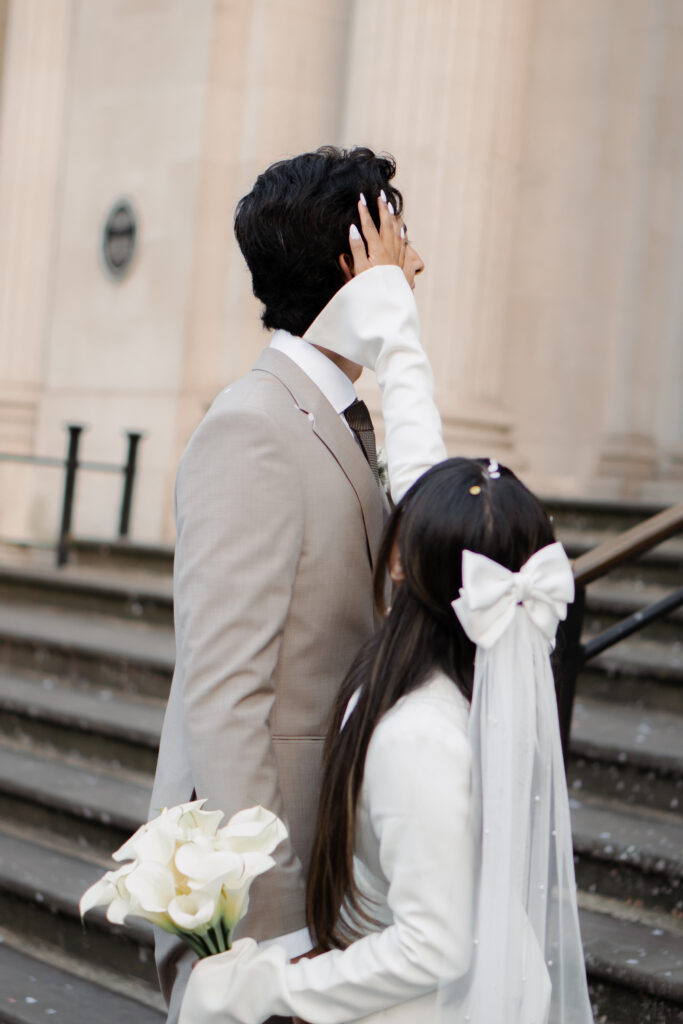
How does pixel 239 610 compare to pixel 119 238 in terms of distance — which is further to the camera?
pixel 119 238

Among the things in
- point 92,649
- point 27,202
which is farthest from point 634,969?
point 27,202

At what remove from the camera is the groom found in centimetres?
206

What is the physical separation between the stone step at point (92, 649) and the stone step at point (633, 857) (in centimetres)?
232

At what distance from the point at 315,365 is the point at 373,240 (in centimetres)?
24

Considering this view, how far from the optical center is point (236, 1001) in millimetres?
1926

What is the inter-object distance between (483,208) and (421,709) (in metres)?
5.63

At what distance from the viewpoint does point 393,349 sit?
2.19 m

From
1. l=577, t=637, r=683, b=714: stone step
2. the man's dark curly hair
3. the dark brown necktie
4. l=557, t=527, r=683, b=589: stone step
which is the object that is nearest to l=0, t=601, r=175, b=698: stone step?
l=577, t=637, r=683, b=714: stone step

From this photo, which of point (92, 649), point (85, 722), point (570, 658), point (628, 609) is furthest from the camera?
point (92, 649)

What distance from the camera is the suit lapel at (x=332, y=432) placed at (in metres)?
2.24

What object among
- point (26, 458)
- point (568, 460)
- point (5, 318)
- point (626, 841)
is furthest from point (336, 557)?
point (5, 318)

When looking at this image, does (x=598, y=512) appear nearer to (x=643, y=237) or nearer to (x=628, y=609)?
(x=628, y=609)

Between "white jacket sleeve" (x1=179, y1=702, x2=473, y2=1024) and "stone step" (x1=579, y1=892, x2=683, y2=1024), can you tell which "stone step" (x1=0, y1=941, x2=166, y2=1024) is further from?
"white jacket sleeve" (x1=179, y1=702, x2=473, y2=1024)

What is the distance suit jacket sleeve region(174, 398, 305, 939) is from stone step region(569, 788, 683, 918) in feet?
6.39
